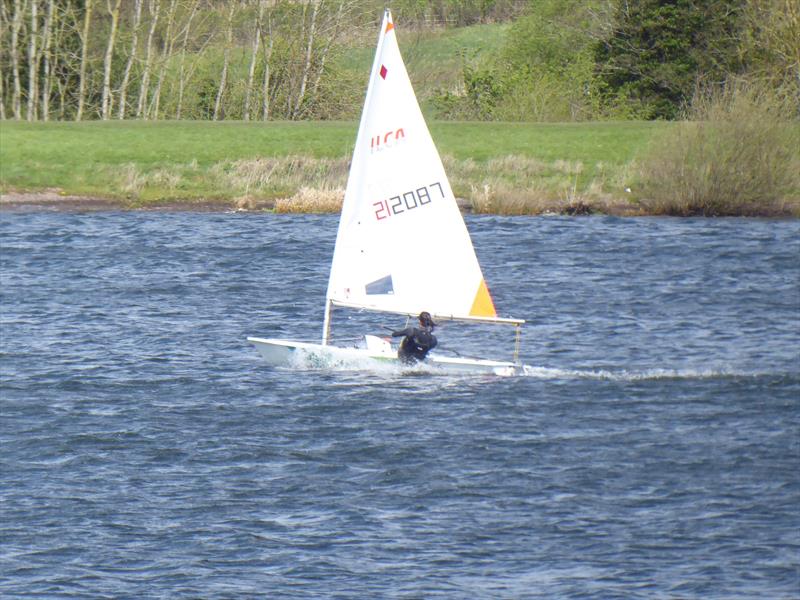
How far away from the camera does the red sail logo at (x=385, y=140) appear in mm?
29516

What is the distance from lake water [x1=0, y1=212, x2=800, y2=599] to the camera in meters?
18.6

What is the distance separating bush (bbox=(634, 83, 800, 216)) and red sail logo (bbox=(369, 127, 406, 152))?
2466 centimetres

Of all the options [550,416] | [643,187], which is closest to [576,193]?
[643,187]

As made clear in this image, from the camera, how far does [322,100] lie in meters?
76.9

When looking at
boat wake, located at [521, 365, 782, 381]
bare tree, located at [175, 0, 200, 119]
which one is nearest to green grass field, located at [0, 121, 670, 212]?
bare tree, located at [175, 0, 200, 119]

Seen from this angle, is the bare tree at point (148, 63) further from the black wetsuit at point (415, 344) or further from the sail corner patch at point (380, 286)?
the black wetsuit at point (415, 344)

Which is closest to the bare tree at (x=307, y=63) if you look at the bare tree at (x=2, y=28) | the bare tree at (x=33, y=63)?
the bare tree at (x=33, y=63)

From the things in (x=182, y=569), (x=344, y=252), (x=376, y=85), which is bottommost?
(x=182, y=569)

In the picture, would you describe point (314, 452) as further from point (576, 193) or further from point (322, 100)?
point (322, 100)

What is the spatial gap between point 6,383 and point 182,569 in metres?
11.7

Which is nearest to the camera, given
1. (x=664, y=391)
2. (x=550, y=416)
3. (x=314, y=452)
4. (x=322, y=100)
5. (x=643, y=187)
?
(x=314, y=452)

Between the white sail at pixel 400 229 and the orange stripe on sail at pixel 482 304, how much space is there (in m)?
0.02

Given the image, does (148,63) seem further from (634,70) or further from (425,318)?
(425,318)

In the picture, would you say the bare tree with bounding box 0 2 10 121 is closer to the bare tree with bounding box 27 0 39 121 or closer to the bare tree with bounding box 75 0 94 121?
the bare tree with bounding box 27 0 39 121
